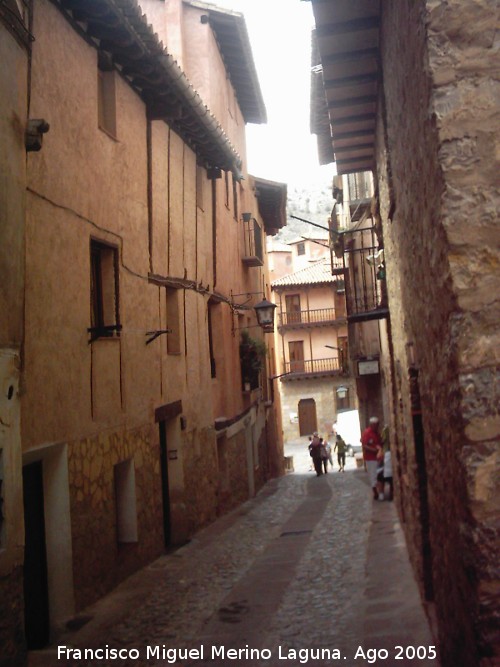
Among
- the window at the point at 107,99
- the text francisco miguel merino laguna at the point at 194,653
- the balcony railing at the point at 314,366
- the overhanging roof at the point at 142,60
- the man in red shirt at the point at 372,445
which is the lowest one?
the text francisco miguel merino laguna at the point at 194,653

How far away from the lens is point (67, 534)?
7281mm

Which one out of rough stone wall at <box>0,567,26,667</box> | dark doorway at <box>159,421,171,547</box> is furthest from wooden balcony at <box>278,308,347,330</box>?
rough stone wall at <box>0,567,26,667</box>

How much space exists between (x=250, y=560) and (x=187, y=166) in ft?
23.9

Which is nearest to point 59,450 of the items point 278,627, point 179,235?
point 278,627

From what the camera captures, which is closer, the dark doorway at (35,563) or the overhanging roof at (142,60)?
the dark doorway at (35,563)

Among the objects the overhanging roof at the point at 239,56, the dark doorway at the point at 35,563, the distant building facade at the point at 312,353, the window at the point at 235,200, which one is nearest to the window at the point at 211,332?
the window at the point at 235,200

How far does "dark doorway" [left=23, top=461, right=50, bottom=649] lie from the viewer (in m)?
6.72

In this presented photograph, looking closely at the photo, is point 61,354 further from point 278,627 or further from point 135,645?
point 278,627

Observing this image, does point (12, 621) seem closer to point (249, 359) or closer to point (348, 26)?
point (348, 26)

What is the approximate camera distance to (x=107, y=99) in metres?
9.63

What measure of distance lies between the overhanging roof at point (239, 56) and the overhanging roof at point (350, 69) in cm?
931

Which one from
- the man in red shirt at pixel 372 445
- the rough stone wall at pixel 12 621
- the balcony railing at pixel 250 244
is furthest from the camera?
the balcony railing at pixel 250 244

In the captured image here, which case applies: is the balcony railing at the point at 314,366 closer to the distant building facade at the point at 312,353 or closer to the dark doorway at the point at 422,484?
the distant building facade at the point at 312,353

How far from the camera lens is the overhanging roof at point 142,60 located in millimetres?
8328
